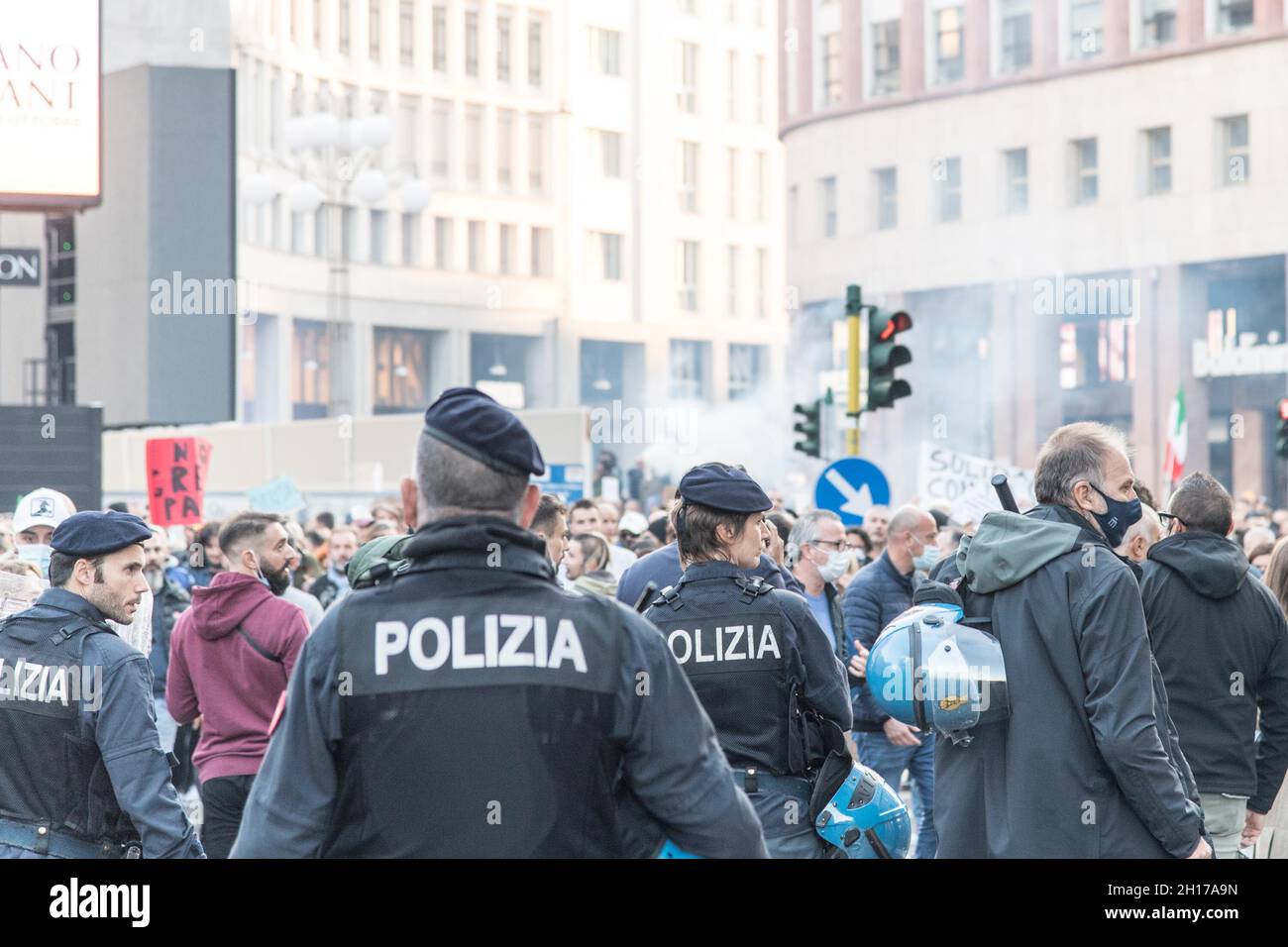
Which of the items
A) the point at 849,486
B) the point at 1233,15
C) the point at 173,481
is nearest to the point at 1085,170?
the point at 1233,15

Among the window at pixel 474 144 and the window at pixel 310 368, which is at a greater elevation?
the window at pixel 474 144

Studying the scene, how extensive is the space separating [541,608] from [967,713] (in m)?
2.01

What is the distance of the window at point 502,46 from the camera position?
69.2 metres

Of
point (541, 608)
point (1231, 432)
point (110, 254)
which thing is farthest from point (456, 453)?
point (1231, 432)

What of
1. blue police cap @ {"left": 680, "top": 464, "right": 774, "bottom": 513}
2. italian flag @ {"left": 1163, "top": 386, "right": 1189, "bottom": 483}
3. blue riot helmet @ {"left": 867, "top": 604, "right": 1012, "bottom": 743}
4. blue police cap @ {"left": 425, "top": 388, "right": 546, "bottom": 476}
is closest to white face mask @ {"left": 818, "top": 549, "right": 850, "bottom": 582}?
blue police cap @ {"left": 680, "top": 464, "right": 774, "bottom": 513}

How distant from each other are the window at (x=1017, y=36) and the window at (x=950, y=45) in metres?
1.30

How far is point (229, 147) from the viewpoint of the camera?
83.6 ft

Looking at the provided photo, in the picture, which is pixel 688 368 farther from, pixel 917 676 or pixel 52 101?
pixel 917 676

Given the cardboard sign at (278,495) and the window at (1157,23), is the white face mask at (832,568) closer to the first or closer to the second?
the cardboard sign at (278,495)

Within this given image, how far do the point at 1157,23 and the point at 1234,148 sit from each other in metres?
4.34

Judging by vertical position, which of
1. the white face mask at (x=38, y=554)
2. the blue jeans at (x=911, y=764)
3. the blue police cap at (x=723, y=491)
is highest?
the blue police cap at (x=723, y=491)

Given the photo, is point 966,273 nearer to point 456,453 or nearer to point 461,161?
point 461,161

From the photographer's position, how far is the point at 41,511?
350 inches

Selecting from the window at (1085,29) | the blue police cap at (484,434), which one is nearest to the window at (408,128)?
the window at (1085,29)
